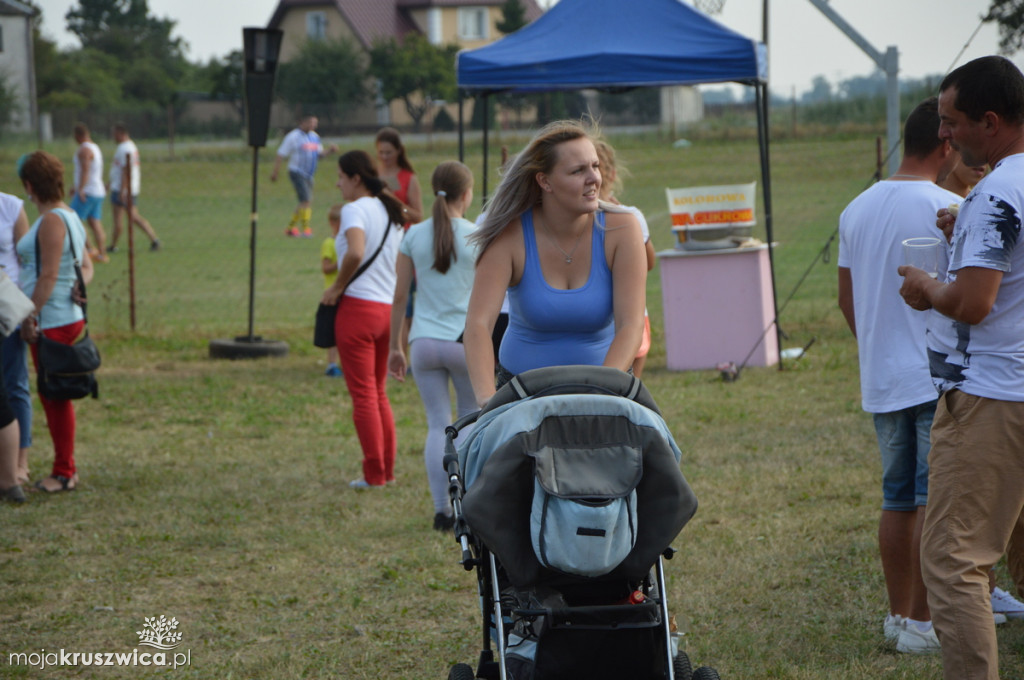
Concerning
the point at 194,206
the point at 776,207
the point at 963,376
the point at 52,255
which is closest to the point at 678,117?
the point at 776,207

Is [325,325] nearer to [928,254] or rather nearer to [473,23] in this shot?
[928,254]

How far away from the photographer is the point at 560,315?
3516 millimetres

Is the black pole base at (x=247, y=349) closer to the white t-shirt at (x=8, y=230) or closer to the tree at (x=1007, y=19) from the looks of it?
the white t-shirt at (x=8, y=230)

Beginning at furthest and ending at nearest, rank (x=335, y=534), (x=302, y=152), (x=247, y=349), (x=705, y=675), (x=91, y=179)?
1. (x=302, y=152)
2. (x=91, y=179)
3. (x=247, y=349)
4. (x=335, y=534)
5. (x=705, y=675)

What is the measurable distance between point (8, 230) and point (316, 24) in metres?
60.0

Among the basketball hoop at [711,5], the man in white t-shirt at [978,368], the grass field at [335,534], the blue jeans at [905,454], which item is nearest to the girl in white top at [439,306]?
the grass field at [335,534]

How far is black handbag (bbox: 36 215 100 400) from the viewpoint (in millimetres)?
6398

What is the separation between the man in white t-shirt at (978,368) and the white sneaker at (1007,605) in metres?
1.45

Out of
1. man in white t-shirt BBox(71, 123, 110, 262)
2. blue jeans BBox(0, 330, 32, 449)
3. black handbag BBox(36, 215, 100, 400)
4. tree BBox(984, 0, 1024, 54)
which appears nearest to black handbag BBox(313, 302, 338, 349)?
black handbag BBox(36, 215, 100, 400)

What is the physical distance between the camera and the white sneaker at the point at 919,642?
405cm

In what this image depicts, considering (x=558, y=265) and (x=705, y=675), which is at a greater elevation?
(x=558, y=265)

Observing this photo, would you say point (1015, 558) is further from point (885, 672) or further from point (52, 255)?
point (52, 255)

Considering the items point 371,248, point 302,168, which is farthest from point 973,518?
point 302,168

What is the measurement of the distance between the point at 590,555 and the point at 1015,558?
2.10 meters
